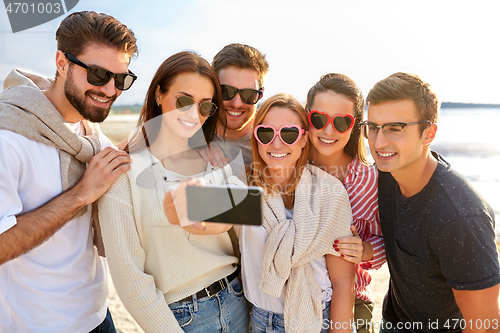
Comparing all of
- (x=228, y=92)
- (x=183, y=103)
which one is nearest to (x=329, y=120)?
(x=228, y=92)

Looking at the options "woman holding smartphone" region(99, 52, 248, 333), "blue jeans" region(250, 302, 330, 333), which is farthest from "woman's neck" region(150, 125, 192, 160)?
"blue jeans" region(250, 302, 330, 333)

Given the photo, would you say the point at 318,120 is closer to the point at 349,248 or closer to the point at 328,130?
the point at 328,130

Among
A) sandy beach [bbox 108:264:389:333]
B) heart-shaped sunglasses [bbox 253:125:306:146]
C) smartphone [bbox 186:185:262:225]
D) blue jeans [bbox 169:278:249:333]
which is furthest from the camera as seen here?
sandy beach [bbox 108:264:389:333]

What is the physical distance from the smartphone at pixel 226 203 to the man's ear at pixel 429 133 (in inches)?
65.1

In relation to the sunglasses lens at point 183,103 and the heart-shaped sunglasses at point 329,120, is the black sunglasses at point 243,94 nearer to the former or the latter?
the heart-shaped sunglasses at point 329,120

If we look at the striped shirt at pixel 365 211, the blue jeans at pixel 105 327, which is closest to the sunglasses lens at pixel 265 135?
the striped shirt at pixel 365 211

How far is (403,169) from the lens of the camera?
2.34 metres

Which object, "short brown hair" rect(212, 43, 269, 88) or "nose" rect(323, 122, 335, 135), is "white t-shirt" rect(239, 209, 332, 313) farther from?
"short brown hair" rect(212, 43, 269, 88)

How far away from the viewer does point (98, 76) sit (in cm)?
226

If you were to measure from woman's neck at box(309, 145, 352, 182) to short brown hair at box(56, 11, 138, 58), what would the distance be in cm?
179

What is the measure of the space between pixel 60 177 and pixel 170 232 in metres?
0.82

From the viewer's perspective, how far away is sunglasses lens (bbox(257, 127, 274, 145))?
8.08 feet

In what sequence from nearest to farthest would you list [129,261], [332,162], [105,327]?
[129,261] < [105,327] < [332,162]

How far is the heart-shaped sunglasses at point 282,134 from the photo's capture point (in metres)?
2.45
